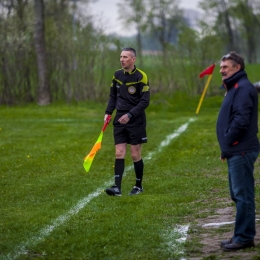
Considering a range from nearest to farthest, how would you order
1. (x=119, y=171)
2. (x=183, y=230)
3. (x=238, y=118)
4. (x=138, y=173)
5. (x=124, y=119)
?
(x=238, y=118), (x=183, y=230), (x=124, y=119), (x=119, y=171), (x=138, y=173)

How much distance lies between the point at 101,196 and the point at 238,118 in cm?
391

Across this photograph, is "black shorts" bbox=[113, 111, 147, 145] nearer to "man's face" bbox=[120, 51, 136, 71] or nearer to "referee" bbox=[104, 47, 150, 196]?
"referee" bbox=[104, 47, 150, 196]

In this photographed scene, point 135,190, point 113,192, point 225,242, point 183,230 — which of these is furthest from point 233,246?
point 135,190

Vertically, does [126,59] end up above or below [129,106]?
above

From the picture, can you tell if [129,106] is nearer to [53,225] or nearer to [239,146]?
[53,225]

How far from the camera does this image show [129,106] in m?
10.5

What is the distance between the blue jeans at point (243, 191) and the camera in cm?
692

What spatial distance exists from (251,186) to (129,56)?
12.4 ft

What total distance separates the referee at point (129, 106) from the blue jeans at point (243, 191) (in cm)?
349

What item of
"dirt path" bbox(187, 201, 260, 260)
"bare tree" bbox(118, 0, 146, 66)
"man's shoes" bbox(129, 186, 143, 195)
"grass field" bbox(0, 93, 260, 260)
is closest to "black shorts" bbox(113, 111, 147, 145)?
"man's shoes" bbox(129, 186, 143, 195)

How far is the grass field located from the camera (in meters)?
7.31

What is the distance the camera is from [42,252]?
715 centimetres

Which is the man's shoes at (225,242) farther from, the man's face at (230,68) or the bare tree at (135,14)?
the bare tree at (135,14)

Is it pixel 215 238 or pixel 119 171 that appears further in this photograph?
pixel 119 171
